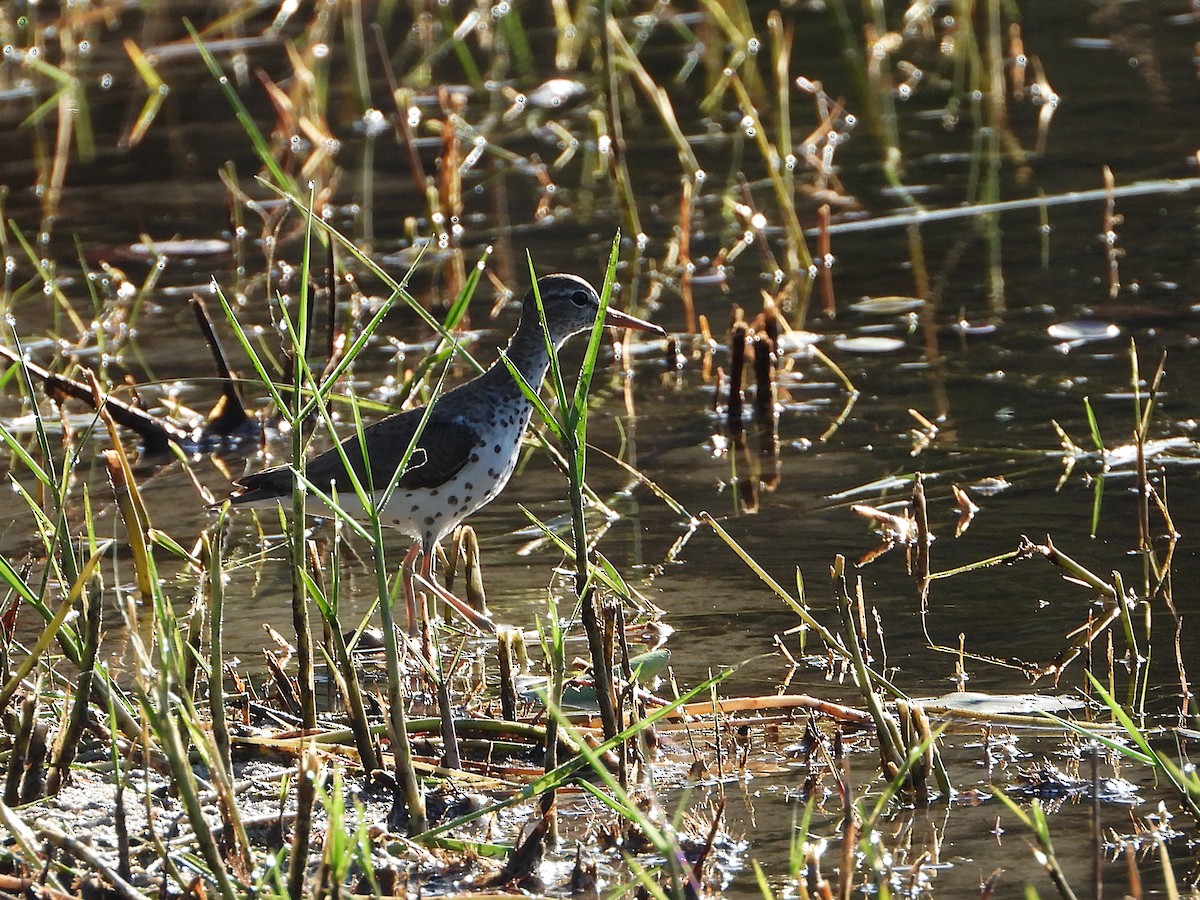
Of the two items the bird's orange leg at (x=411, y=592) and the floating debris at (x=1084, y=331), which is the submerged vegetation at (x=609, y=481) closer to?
the floating debris at (x=1084, y=331)

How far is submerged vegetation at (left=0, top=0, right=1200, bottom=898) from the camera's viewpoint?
12.5 feet

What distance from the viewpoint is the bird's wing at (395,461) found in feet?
18.6

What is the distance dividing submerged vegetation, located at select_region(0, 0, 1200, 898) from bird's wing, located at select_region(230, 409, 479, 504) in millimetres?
232

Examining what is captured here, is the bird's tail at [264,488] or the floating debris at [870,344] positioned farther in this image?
the floating debris at [870,344]

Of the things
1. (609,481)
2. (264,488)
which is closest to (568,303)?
(609,481)

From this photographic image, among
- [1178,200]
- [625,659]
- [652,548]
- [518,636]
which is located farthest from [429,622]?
[1178,200]

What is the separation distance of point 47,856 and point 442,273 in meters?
6.34

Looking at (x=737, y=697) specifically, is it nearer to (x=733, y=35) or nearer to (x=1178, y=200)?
(x=1178, y=200)

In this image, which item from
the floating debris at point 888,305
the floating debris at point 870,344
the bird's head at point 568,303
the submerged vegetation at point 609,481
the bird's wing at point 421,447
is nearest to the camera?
the submerged vegetation at point 609,481

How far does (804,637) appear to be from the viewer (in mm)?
5176

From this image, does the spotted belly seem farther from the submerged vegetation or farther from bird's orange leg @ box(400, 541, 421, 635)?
the submerged vegetation

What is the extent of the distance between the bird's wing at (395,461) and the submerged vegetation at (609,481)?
23 cm

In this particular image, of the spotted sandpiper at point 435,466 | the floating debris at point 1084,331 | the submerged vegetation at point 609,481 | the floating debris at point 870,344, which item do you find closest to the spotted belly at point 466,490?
the spotted sandpiper at point 435,466

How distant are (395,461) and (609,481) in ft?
4.18
